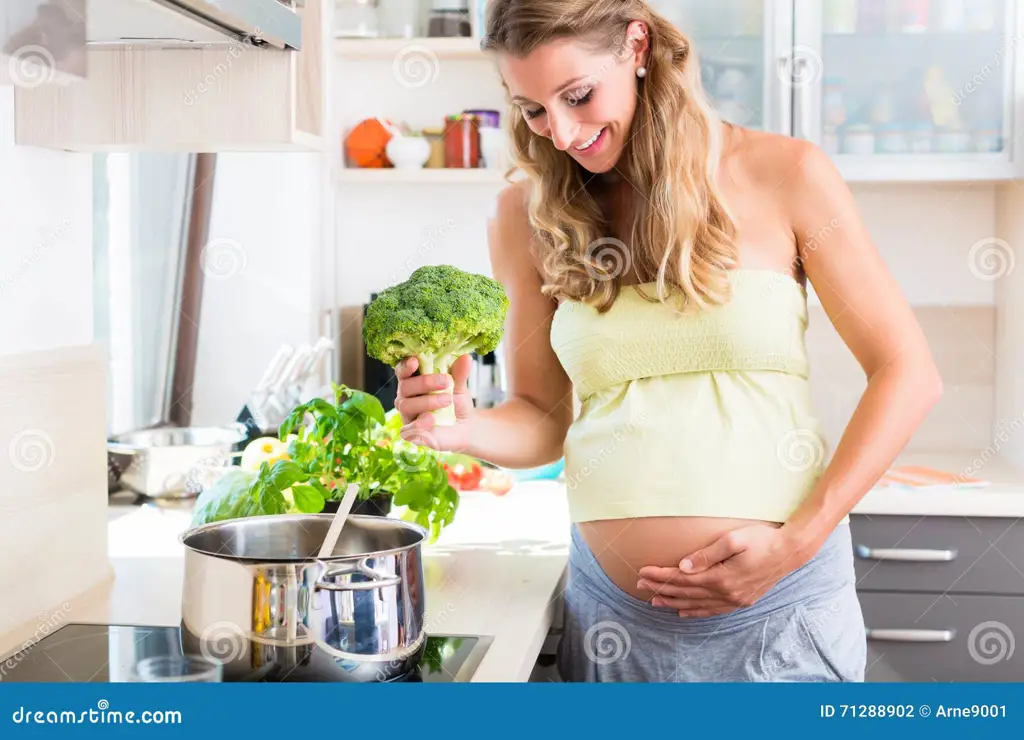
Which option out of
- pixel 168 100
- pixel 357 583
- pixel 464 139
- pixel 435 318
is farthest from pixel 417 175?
pixel 357 583

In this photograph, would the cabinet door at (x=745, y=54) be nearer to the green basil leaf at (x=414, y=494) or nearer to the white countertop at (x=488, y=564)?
the white countertop at (x=488, y=564)

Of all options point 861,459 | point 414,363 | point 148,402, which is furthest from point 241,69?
point 148,402

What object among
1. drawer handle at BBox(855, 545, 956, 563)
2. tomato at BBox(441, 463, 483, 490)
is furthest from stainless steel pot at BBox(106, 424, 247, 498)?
drawer handle at BBox(855, 545, 956, 563)

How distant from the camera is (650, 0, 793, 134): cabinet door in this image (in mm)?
2158

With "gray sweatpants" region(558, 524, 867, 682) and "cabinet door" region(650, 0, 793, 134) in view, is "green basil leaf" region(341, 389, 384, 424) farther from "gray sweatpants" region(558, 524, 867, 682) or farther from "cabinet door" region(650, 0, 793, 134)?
"cabinet door" region(650, 0, 793, 134)

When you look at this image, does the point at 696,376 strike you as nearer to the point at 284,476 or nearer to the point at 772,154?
the point at 772,154

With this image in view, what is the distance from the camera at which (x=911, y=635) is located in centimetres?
182

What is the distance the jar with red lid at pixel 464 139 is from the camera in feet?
7.77

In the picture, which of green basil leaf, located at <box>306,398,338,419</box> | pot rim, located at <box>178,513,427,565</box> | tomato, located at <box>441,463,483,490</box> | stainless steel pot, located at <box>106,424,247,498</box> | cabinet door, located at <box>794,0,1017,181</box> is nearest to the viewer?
pot rim, located at <box>178,513,427,565</box>

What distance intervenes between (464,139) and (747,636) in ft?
5.01

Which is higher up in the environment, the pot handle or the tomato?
the pot handle

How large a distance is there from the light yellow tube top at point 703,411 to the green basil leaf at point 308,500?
275mm

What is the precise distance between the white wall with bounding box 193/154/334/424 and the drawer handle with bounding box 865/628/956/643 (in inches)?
51.6

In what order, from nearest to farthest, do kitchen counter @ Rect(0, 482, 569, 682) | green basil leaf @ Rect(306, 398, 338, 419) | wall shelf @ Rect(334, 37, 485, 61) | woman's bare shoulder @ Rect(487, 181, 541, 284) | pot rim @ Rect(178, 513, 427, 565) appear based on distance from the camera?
pot rim @ Rect(178, 513, 427, 565)
kitchen counter @ Rect(0, 482, 569, 682)
green basil leaf @ Rect(306, 398, 338, 419)
woman's bare shoulder @ Rect(487, 181, 541, 284)
wall shelf @ Rect(334, 37, 485, 61)
